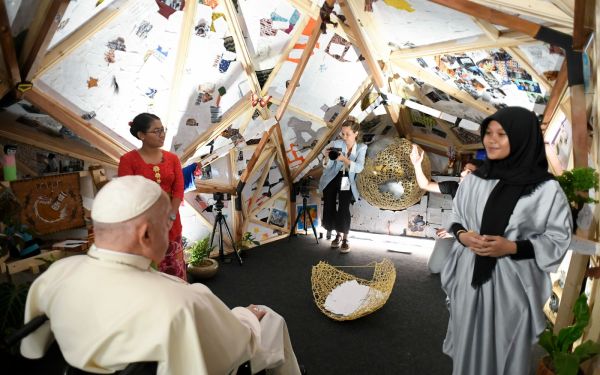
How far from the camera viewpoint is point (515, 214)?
1.63 meters

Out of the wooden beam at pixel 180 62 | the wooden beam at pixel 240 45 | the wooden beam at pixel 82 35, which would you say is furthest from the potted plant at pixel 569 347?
the wooden beam at pixel 82 35

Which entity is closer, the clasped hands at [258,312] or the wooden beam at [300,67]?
the clasped hands at [258,312]

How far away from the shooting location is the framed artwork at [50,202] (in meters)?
2.85

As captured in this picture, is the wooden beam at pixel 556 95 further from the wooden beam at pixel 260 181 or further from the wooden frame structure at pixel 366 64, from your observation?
the wooden beam at pixel 260 181

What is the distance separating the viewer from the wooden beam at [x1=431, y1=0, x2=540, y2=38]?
2.07 metres

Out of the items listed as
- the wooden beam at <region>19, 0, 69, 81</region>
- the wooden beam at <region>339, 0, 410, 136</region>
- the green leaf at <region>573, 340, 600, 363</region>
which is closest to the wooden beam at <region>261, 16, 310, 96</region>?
the wooden beam at <region>339, 0, 410, 136</region>

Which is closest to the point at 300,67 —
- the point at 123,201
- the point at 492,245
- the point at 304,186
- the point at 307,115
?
the point at 307,115

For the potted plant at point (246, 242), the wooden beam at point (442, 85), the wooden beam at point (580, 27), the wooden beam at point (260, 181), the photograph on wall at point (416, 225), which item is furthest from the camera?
the photograph on wall at point (416, 225)

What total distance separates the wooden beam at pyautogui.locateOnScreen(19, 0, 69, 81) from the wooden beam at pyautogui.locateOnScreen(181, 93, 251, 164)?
153cm

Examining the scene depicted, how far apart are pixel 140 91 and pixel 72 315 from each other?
2.31 metres

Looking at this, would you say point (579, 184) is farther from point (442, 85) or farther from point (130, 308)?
point (130, 308)

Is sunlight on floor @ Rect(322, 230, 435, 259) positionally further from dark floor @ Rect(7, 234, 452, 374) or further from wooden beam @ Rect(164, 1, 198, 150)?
wooden beam @ Rect(164, 1, 198, 150)

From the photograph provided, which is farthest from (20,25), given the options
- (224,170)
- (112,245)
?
(224,170)

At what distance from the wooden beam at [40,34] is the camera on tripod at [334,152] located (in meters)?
2.86
